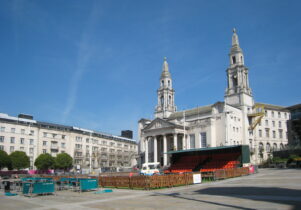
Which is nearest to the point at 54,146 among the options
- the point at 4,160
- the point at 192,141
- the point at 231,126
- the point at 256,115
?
the point at 4,160

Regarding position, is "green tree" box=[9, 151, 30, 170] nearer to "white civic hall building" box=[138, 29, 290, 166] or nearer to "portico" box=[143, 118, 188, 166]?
"portico" box=[143, 118, 188, 166]

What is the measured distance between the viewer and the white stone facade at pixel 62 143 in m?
77.8

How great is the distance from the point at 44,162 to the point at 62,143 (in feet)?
54.0

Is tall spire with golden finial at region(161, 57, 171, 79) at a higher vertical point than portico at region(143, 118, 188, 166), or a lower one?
higher

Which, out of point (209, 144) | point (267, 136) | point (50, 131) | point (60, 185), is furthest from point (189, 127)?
point (60, 185)

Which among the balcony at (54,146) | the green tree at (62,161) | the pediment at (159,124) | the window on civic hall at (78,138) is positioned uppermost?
the pediment at (159,124)

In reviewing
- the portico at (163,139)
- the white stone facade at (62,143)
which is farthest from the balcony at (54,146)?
the portico at (163,139)

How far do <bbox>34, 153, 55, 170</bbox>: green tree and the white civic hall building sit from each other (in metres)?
26.9

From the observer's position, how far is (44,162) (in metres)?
73.4

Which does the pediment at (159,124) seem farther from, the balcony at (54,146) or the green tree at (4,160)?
the green tree at (4,160)

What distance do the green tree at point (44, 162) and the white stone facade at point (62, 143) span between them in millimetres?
5995

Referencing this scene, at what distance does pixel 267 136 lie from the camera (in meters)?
81.8

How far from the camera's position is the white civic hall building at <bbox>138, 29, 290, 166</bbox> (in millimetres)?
73300

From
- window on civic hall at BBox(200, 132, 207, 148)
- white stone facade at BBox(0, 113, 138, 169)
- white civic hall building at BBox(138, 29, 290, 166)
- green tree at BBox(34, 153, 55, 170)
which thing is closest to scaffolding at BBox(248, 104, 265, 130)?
white civic hall building at BBox(138, 29, 290, 166)
